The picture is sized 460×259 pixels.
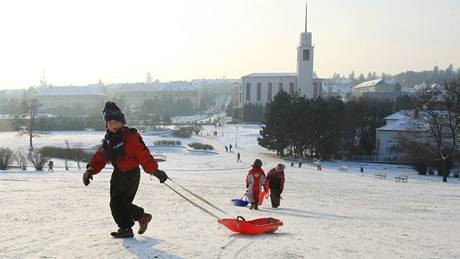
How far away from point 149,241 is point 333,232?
3165mm

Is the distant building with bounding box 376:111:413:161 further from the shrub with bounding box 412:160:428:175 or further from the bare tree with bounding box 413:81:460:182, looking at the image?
the bare tree with bounding box 413:81:460:182

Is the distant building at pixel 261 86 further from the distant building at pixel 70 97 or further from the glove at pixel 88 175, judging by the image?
the glove at pixel 88 175

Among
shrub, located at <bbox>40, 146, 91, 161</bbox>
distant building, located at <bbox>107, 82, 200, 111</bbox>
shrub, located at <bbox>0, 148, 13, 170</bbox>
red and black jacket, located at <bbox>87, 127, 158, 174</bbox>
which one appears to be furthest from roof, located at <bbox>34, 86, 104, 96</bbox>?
red and black jacket, located at <bbox>87, 127, 158, 174</bbox>

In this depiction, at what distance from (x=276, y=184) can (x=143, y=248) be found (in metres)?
Result: 8.63

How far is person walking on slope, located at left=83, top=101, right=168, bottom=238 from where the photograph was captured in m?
Answer: 6.40

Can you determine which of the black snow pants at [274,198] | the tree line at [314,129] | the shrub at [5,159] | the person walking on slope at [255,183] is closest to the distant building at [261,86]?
the tree line at [314,129]

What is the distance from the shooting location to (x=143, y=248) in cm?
588

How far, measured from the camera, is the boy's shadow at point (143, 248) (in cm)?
557

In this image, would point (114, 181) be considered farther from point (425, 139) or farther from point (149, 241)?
point (425, 139)

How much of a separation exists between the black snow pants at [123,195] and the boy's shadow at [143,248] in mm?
310

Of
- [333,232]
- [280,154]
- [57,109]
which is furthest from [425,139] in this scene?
[57,109]

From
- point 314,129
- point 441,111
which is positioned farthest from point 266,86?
point 441,111

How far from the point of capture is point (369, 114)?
82.3 meters

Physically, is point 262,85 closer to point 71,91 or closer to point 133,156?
point 71,91
